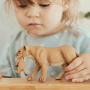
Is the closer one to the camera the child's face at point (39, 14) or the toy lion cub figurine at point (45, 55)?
the toy lion cub figurine at point (45, 55)

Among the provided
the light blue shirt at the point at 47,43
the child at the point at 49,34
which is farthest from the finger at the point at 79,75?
the light blue shirt at the point at 47,43

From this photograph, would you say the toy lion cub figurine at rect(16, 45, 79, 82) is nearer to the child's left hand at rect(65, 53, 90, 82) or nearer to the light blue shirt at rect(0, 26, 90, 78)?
the child's left hand at rect(65, 53, 90, 82)

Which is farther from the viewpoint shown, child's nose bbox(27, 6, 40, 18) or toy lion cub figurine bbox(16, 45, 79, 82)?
child's nose bbox(27, 6, 40, 18)

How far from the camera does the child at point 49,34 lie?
1.48 ft

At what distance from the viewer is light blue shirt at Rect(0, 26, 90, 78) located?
669 millimetres

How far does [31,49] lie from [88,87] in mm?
208

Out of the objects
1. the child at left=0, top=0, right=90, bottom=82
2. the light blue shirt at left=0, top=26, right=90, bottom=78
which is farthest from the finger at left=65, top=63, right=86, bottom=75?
the light blue shirt at left=0, top=26, right=90, bottom=78

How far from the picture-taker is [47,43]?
0.71 meters

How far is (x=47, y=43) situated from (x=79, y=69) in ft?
0.99

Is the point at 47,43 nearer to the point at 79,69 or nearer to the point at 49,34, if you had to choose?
the point at 49,34

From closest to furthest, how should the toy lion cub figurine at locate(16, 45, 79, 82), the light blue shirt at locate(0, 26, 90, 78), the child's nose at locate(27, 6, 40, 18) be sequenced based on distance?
the toy lion cub figurine at locate(16, 45, 79, 82)
the child's nose at locate(27, 6, 40, 18)
the light blue shirt at locate(0, 26, 90, 78)

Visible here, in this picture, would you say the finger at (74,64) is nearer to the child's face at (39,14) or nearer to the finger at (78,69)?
the finger at (78,69)

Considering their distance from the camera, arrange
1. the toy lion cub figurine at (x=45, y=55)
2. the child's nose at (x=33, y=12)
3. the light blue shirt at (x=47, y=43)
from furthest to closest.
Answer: the light blue shirt at (x=47, y=43)
the child's nose at (x=33, y=12)
the toy lion cub figurine at (x=45, y=55)

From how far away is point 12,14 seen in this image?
3.21ft
